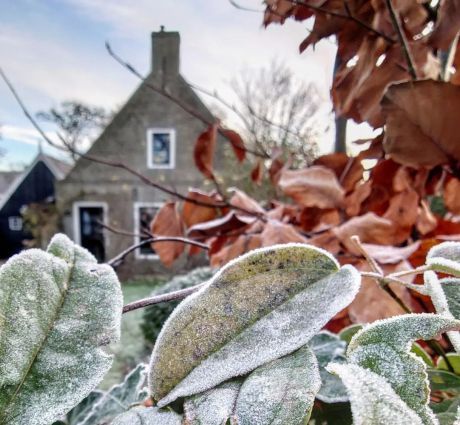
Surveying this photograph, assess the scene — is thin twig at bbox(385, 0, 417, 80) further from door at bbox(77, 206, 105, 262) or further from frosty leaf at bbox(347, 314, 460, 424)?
door at bbox(77, 206, 105, 262)

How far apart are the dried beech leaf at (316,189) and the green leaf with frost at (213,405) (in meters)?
0.45

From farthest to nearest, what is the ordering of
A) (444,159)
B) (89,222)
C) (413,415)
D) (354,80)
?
(89,222), (354,80), (444,159), (413,415)

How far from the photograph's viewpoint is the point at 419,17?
57 centimetres

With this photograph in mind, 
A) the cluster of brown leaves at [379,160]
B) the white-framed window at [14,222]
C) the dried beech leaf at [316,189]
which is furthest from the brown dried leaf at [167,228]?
the white-framed window at [14,222]

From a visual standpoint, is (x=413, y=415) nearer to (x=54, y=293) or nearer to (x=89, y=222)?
(x=54, y=293)

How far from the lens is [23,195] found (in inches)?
518

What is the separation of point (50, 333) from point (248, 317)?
0.09 metres

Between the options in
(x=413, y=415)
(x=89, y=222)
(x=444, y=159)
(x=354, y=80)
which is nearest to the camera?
(x=413, y=415)

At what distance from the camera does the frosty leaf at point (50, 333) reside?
175 millimetres

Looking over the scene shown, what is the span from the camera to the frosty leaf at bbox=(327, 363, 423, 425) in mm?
132

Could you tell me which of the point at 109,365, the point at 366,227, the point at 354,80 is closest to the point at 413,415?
the point at 109,365

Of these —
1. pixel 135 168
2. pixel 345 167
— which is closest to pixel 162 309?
pixel 345 167

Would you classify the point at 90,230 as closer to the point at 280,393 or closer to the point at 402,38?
the point at 402,38

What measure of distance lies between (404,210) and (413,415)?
473mm
